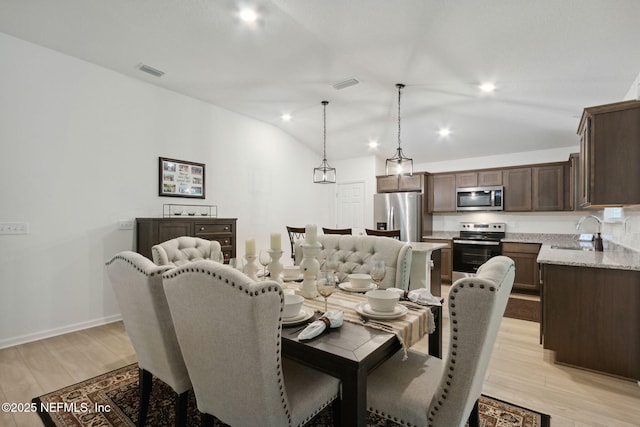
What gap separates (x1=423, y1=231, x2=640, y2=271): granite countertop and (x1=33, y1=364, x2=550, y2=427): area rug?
1.23 meters

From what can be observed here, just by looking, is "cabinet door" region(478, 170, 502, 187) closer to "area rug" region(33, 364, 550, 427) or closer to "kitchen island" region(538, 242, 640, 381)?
"kitchen island" region(538, 242, 640, 381)

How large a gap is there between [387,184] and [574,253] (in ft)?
11.5

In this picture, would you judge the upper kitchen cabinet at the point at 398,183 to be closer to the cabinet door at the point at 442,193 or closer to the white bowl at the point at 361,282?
the cabinet door at the point at 442,193

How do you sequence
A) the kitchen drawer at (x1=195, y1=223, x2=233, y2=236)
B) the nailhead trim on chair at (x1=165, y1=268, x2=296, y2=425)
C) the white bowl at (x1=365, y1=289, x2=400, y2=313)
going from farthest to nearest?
1. the kitchen drawer at (x1=195, y1=223, x2=233, y2=236)
2. the white bowl at (x1=365, y1=289, x2=400, y2=313)
3. the nailhead trim on chair at (x1=165, y1=268, x2=296, y2=425)

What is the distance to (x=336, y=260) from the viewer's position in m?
2.53

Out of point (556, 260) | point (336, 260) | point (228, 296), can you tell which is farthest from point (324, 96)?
point (228, 296)

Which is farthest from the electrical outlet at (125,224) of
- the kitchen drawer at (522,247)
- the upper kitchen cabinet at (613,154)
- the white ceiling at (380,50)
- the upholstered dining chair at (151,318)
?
the kitchen drawer at (522,247)

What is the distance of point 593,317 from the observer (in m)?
2.37

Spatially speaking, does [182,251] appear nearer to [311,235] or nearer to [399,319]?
[311,235]

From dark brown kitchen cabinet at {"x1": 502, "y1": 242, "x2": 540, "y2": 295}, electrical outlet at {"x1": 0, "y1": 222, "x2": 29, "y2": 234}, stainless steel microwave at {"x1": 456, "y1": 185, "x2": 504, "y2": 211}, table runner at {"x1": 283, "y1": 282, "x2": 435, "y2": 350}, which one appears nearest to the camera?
table runner at {"x1": 283, "y1": 282, "x2": 435, "y2": 350}

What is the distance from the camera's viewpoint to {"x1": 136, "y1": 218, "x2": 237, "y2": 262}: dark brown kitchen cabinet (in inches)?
136

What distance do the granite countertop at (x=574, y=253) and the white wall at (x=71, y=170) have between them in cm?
422

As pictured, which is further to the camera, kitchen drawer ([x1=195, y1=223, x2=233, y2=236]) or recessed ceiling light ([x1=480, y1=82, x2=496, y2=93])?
kitchen drawer ([x1=195, y1=223, x2=233, y2=236])

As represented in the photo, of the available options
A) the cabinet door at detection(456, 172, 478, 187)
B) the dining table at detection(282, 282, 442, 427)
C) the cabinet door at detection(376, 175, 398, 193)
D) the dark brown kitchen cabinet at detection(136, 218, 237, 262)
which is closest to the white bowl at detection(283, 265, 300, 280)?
the dining table at detection(282, 282, 442, 427)
